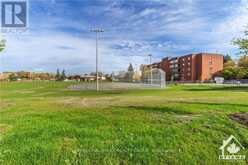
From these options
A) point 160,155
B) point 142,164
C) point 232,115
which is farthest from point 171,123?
point 232,115

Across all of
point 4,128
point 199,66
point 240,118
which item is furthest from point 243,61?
point 199,66

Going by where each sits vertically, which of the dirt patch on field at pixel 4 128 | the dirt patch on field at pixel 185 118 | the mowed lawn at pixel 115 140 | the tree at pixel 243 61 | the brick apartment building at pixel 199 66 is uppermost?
the brick apartment building at pixel 199 66

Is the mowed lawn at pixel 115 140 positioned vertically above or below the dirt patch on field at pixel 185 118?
below

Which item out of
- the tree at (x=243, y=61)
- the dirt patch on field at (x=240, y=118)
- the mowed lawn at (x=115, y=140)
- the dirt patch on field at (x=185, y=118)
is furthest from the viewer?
the tree at (x=243, y=61)

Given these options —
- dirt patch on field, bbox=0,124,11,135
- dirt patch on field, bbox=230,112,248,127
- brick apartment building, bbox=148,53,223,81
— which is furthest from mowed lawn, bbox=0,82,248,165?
brick apartment building, bbox=148,53,223,81

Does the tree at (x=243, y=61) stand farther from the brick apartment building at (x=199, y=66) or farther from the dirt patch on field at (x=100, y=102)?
the brick apartment building at (x=199, y=66)

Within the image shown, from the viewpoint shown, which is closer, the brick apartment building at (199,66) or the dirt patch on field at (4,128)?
the dirt patch on field at (4,128)

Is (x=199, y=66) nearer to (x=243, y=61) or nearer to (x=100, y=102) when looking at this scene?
(x=100, y=102)

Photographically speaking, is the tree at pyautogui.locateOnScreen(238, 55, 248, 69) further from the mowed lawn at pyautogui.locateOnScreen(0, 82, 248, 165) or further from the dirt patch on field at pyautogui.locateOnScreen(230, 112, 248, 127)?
the mowed lawn at pyautogui.locateOnScreen(0, 82, 248, 165)

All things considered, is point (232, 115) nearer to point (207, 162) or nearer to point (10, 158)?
point (207, 162)

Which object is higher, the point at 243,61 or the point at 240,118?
the point at 243,61

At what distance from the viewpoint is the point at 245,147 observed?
20.6ft

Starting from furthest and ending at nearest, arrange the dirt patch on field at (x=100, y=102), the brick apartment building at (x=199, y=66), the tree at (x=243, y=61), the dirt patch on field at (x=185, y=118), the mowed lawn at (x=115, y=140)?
the brick apartment building at (x=199, y=66) < the dirt patch on field at (x=100, y=102) < the tree at (x=243, y=61) < the dirt patch on field at (x=185, y=118) < the mowed lawn at (x=115, y=140)

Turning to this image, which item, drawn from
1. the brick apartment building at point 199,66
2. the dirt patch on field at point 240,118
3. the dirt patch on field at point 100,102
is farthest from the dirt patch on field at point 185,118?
the brick apartment building at point 199,66
